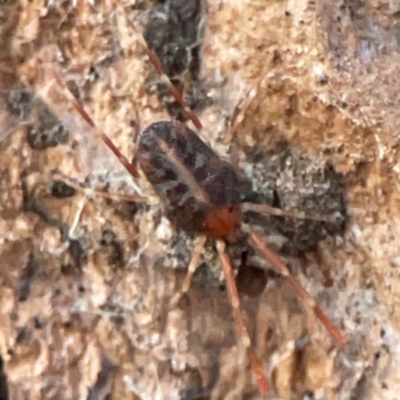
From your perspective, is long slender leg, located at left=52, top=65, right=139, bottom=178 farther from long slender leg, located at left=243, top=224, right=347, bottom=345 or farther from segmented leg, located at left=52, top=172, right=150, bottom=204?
long slender leg, located at left=243, top=224, right=347, bottom=345

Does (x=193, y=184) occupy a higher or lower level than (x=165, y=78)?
lower

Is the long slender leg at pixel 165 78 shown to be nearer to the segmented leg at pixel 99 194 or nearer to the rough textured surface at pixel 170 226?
the rough textured surface at pixel 170 226

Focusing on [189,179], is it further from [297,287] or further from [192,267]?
[297,287]

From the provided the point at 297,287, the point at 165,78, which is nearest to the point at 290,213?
the point at 297,287

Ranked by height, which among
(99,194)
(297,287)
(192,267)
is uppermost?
(99,194)

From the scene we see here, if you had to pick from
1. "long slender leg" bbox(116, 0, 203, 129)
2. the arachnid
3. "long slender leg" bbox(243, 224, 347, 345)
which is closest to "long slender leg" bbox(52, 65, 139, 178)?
the arachnid

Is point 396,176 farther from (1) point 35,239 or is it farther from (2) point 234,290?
(1) point 35,239

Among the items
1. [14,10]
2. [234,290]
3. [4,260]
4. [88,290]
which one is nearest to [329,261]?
[234,290]
